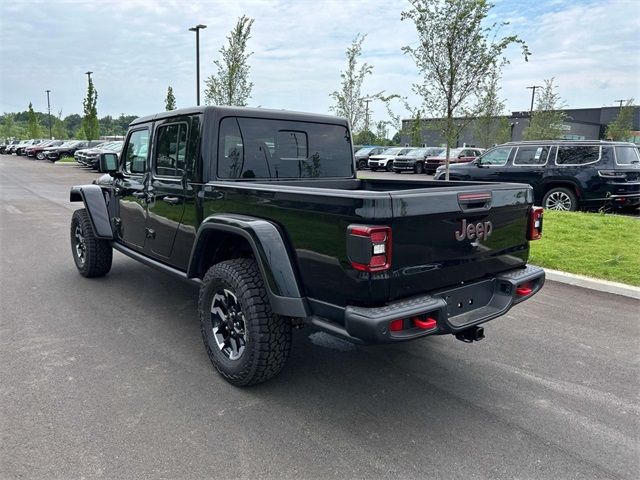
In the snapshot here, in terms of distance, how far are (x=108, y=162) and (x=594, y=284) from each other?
18.4 ft

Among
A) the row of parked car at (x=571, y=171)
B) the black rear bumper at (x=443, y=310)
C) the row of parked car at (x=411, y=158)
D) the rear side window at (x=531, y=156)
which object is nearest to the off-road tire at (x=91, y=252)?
the black rear bumper at (x=443, y=310)

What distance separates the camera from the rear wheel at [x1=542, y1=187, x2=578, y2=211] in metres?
10.5

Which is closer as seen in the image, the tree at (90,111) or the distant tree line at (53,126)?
the tree at (90,111)

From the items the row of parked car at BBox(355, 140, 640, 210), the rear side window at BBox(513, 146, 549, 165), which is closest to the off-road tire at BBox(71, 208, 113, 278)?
the row of parked car at BBox(355, 140, 640, 210)

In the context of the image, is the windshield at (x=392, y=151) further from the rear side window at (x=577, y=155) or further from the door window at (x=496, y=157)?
the rear side window at (x=577, y=155)

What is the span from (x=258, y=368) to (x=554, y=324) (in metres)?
2.97

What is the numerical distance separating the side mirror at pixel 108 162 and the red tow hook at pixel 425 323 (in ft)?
12.6

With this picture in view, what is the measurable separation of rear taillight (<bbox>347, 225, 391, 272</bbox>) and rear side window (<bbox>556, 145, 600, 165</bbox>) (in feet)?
31.0

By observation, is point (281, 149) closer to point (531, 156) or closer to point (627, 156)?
point (531, 156)

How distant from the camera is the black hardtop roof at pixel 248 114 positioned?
385 centimetres

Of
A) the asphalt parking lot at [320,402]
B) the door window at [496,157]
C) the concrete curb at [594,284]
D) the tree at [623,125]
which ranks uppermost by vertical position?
the tree at [623,125]

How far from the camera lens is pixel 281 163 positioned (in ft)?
13.8

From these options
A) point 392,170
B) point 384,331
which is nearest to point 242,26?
point 392,170

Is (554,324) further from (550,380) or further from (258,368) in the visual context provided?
(258,368)
